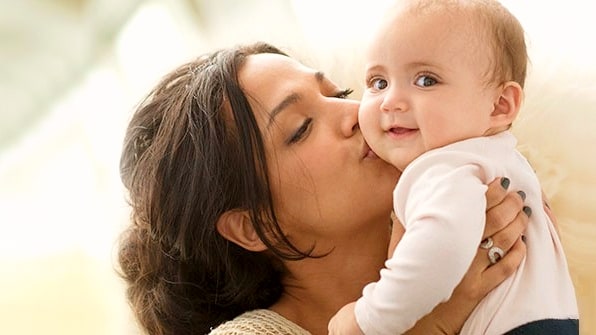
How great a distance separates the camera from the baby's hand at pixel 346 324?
112 cm

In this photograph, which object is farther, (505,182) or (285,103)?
(285,103)

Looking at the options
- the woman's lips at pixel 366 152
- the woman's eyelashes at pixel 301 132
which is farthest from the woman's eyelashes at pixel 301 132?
the woman's lips at pixel 366 152

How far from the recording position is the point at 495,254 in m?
1.22

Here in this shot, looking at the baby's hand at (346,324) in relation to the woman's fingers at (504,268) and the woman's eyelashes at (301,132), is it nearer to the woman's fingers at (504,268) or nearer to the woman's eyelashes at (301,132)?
the woman's fingers at (504,268)

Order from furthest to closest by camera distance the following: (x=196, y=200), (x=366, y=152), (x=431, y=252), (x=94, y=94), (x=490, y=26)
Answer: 1. (x=94, y=94)
2. (x=196, y=200)
3. (x=366, y=152)
4. (x=490, y=26)
5. (x=431, y=252)

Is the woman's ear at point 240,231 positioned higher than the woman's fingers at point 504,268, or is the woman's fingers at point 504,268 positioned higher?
the woman's ear at point 240,231

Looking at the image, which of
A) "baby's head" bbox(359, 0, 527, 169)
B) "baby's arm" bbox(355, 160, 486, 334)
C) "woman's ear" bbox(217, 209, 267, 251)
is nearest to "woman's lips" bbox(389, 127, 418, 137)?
"baby's head" bbox(359, 0, 527, 169)

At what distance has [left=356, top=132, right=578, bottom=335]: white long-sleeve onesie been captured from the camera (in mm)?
1053

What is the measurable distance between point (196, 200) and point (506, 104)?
0.56 m

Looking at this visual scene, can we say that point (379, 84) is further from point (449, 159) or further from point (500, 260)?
point (500, 260)

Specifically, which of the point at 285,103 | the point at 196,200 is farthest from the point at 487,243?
the point at 196,200

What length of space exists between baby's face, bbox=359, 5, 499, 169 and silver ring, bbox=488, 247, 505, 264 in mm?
173

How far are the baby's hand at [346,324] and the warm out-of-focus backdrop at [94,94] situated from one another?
1.91 feet

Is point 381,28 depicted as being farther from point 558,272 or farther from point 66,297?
point 66,297
